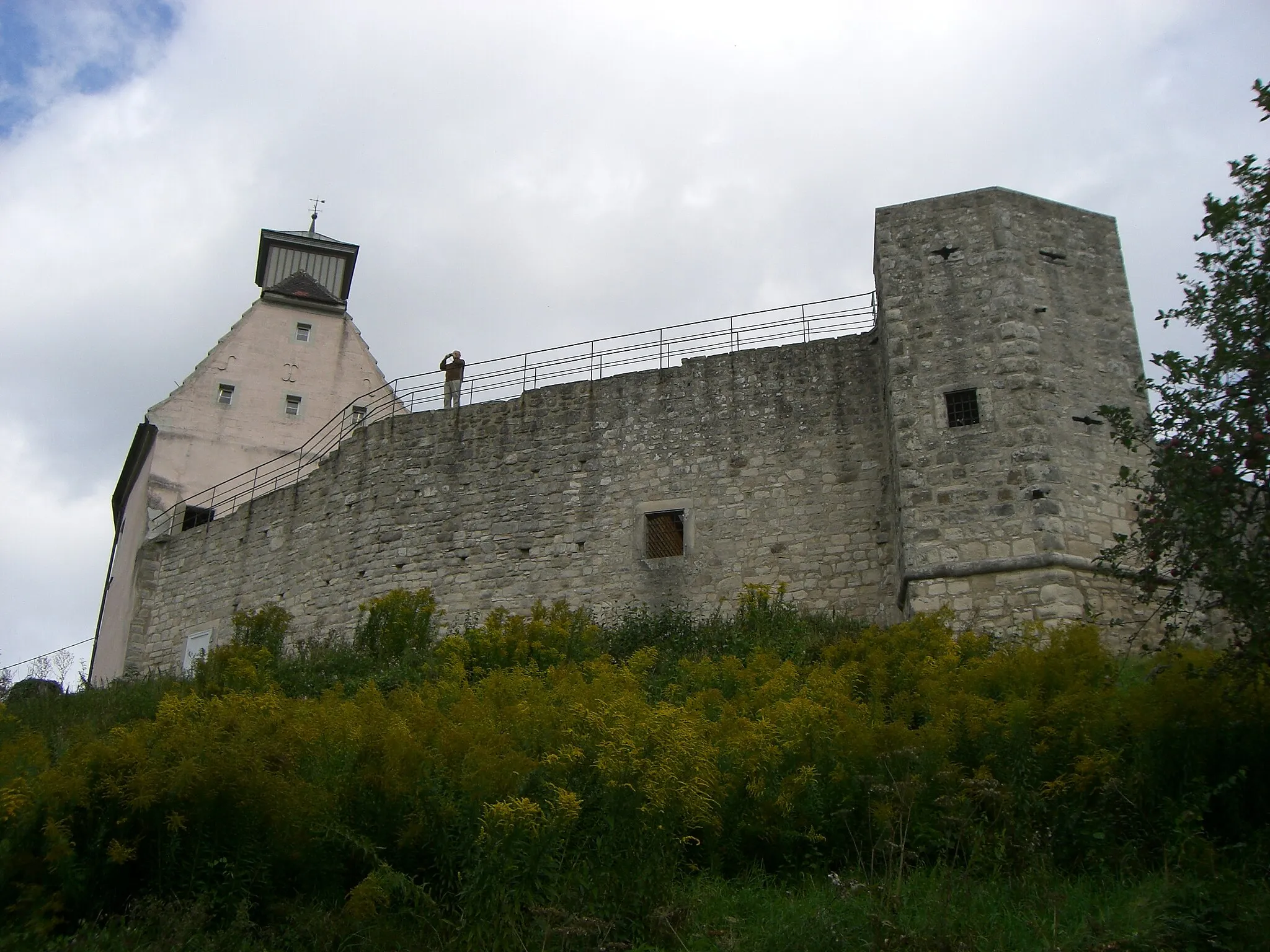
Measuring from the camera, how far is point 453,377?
2038 centimetres

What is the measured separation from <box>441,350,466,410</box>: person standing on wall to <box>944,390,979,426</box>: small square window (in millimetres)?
7976

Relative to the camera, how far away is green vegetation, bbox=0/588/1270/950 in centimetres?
673

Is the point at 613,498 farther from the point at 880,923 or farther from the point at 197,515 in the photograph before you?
the point at 880,923

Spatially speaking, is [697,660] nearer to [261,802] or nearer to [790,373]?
[790,373]

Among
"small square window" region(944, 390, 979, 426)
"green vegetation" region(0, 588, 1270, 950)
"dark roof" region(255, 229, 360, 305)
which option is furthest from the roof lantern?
"green vegetation" region(0, 588, 1270, 950)

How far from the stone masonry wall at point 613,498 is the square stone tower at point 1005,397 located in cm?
103

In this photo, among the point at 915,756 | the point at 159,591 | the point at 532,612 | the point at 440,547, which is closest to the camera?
the point at 915,756

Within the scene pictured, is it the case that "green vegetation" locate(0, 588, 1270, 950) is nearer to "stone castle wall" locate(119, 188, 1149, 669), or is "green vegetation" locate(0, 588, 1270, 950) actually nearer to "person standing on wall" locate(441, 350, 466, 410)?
"stone castle wall" locate(119, 188, 1149, 669)

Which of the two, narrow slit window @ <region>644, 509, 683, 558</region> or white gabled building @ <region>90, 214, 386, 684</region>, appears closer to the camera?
narrow slit window @ <region>644, 509, 683, 558</region>

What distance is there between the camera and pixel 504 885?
6.85 metres

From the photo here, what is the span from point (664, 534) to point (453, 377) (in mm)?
5304

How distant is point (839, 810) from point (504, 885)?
7.37 feet

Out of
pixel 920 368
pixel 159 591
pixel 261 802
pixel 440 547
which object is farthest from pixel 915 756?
pixel 159 591

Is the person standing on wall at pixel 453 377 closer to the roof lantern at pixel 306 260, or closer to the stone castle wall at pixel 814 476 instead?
the stone castle wall at pixel 814 476
